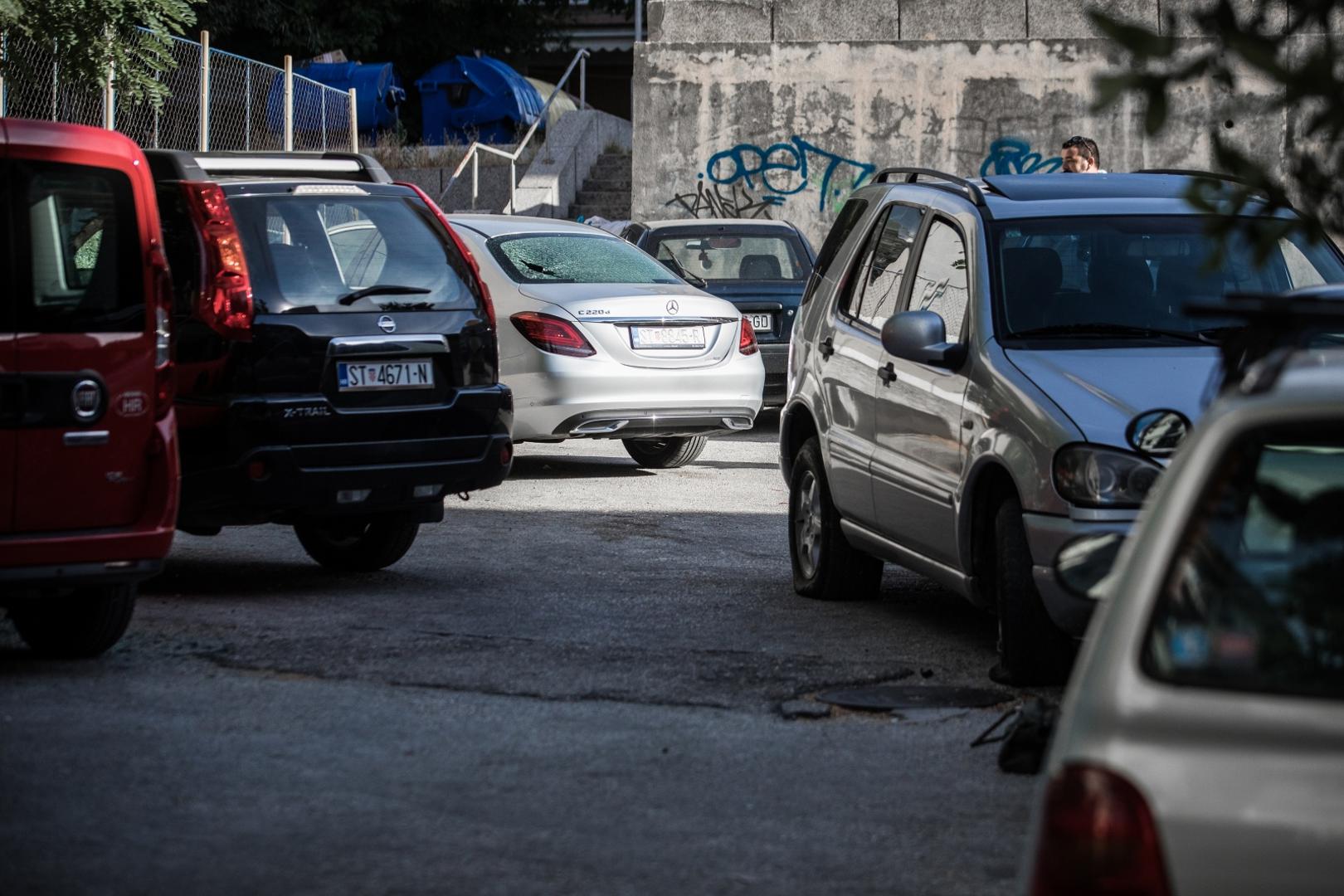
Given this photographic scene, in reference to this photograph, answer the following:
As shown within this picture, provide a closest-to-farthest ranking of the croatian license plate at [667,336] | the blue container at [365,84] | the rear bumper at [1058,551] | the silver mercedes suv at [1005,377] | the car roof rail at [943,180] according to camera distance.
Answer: the rear bumper at [1058,551] < the silver mercedes suv at [1005,377] < the car roof rail at [943,180] < the croatian license plate at [667,336] < the blue container at [365,84]

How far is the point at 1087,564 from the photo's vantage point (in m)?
3.67

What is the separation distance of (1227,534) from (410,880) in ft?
8.18

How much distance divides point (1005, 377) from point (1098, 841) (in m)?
4.60

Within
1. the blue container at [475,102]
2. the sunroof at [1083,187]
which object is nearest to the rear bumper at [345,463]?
the sunroof at [1083,187]

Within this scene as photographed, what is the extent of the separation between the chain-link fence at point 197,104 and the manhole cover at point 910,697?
6.83m

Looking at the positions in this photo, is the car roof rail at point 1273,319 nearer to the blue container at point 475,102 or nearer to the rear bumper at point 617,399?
the rear bumper at point 617,399

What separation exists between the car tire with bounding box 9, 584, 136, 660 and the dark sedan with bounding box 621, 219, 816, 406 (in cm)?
933

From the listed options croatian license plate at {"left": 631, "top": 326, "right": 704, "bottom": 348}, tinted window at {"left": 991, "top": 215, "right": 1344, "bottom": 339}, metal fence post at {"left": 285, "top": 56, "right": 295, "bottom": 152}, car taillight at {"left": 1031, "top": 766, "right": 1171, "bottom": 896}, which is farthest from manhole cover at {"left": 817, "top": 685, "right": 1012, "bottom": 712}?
metal fence post at {"left": 285, "top": 56, "right": 295, "bottom": 152}

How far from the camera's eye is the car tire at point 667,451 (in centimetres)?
1454

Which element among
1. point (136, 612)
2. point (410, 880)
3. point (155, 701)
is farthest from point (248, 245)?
point (410, 880)

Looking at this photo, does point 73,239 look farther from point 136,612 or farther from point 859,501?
point 859,501

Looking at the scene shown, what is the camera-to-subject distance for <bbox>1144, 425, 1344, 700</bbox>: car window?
106 inches

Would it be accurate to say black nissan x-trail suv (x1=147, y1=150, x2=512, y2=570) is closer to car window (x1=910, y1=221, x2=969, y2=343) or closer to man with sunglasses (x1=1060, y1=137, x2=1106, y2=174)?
car window (x1=910, y1=221, x2=969, y2=343)

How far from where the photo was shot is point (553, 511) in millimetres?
12086
